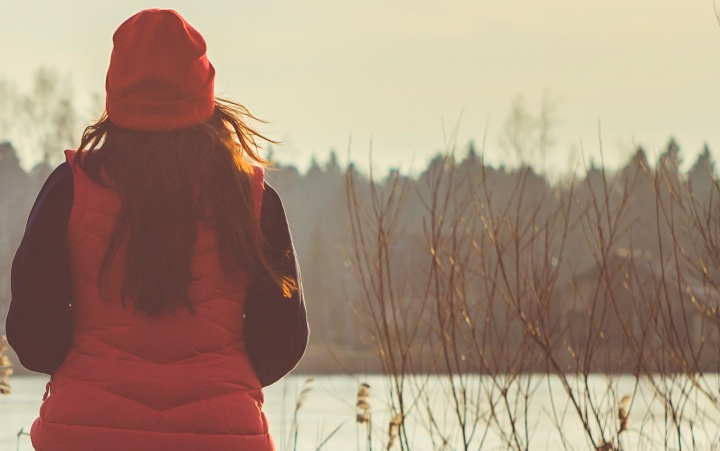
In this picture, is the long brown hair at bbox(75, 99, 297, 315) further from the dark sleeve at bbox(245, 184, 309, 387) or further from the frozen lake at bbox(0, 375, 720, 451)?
the frozen lake at bbox(0, 375, 720, 451)

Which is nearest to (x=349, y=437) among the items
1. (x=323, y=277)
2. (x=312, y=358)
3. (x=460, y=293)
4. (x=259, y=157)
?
(x=460, y=293)

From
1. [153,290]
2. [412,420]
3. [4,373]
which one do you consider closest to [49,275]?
[153,290]

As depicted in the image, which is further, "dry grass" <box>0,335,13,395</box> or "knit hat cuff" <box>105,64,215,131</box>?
"dry grass" <box>0,335,13,395</box>

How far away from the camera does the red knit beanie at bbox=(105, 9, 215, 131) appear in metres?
2.15

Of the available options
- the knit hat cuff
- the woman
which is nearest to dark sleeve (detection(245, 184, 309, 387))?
the woman

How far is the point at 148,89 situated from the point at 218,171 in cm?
20

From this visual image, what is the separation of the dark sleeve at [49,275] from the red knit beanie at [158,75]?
0.54ft

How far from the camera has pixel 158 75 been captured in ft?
7.19

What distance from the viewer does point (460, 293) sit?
4.31m

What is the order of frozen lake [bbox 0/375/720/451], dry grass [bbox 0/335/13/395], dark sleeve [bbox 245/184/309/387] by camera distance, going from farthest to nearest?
frozen lake [bbox 0/375/720/451] < dry grass [bbox 0/335/13/395] < dark sleeve [bbox 245/184/309/387]

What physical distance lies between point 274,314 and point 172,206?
26 centimetres

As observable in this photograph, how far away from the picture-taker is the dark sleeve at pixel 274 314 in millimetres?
2133

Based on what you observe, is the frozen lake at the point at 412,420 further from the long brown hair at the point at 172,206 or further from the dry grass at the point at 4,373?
the long brown hair at the point at 172,206

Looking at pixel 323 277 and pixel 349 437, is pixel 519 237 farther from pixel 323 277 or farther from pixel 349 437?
pixel 323 277
